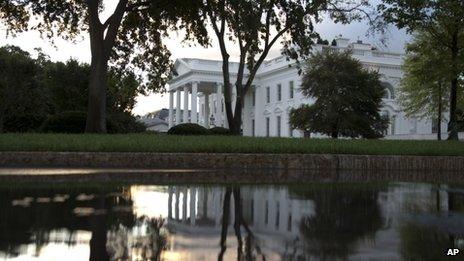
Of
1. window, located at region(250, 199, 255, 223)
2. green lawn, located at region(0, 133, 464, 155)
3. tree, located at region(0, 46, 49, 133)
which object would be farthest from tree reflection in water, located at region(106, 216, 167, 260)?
tree, located at region(0, 46, 49, 133)

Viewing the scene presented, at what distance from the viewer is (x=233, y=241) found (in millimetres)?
5227

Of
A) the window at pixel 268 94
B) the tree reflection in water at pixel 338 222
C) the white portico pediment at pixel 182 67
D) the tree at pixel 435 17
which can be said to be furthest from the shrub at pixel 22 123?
the tree reflection in water at pixel 338 222

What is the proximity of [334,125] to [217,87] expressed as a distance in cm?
Result: 4045

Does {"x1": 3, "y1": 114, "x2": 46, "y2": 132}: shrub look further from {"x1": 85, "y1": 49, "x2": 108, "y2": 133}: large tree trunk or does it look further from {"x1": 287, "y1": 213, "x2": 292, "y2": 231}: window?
{"x1": 287, "y1": 213, "x2": 292, "y2": 231}: window

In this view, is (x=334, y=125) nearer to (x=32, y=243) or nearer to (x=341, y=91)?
(x=341, y=91)

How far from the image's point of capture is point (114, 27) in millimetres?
23125

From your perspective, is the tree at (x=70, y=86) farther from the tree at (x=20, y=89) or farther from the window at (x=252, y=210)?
the window at (x=252, y=210)

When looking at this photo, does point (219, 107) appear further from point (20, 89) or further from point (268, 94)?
point (20, 89)

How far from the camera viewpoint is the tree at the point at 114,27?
22875 millimetres

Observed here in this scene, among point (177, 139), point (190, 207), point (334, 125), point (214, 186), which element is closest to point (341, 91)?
point (334, 125)

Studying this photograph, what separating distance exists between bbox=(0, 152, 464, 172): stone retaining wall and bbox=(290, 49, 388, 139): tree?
2251 cm

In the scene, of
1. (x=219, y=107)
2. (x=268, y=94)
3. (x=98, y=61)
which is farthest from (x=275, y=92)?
(x=98, y=61)

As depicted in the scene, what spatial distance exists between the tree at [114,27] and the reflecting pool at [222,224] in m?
13.6

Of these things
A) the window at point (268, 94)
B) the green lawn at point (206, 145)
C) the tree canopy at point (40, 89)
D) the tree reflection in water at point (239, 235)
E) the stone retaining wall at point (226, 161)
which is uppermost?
the window at point (268, 94)
